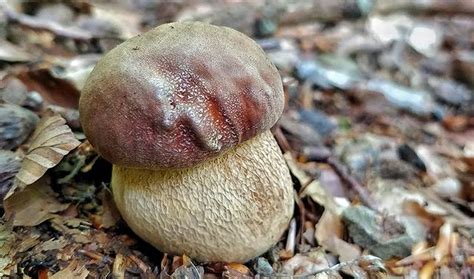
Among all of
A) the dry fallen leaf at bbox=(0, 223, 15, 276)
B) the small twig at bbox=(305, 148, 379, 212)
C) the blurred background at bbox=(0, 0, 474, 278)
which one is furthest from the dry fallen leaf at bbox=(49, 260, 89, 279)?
the small twig at bbox=(305, 148, 379, 212)

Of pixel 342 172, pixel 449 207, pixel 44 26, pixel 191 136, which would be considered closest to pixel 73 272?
pixel 191 136

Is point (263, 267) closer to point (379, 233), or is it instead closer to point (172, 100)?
point (379, 233)

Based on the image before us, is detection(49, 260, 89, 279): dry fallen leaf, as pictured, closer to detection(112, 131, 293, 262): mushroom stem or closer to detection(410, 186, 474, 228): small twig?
detection(112, 131, 293, 262): mushroom stem

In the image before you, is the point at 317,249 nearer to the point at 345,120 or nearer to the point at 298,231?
the point at 298,231

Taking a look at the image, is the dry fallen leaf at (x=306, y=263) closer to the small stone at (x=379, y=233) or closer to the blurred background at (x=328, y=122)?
the blurred background at (x=328, y=122)

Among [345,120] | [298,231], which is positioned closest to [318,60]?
[345,120]
